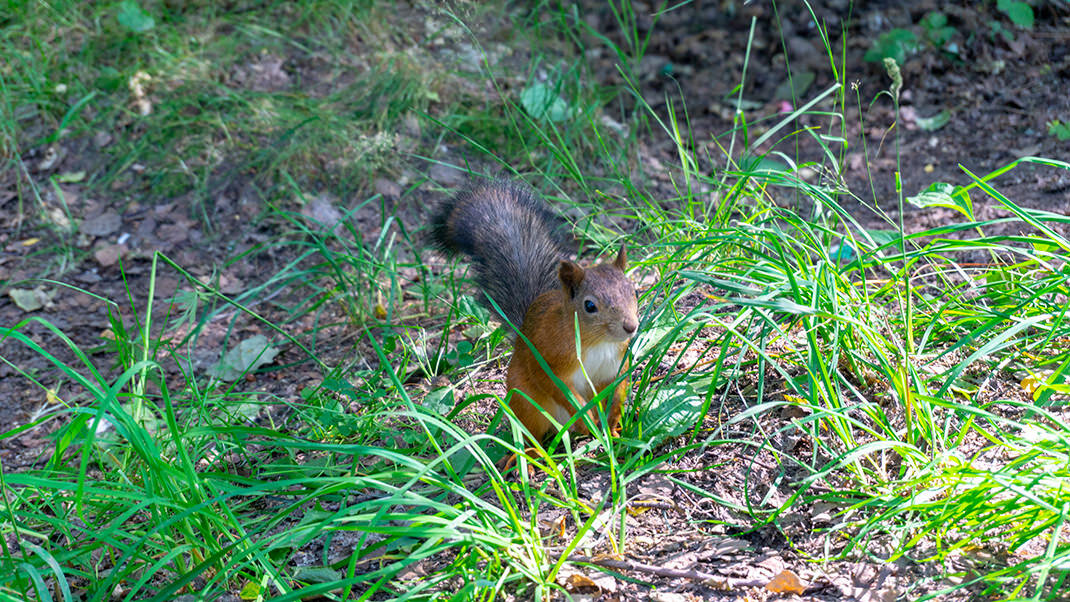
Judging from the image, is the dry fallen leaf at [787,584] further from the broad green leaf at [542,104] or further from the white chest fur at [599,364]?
the broad green leaf at [542,104]

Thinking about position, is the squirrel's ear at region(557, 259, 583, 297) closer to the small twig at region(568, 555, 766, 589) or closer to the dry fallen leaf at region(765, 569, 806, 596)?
the small twig at region(568, 555, 766, 589)

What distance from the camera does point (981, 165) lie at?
3916mm

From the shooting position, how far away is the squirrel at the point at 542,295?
2.38 metres

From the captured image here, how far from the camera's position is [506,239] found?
9.34 feet

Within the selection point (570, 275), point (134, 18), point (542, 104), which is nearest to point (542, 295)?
point (570, 275)

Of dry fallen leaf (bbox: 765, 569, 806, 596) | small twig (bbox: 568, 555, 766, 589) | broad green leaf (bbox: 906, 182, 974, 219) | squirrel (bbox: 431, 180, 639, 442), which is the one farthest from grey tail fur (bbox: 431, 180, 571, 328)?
dry fallen leaf (bbox: 765, 569, 806, 596)

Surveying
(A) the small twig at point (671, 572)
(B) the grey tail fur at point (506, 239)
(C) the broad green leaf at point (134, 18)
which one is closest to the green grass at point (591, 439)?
(A) the small twig at point (671, 572)

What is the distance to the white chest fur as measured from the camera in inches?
96.6

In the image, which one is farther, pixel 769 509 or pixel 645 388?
pixel 645 388

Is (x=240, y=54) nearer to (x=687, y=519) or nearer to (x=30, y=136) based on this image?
(x=30, y=136)

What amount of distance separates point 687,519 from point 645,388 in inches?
14.9

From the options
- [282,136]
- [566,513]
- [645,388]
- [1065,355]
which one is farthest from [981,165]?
[282,136]

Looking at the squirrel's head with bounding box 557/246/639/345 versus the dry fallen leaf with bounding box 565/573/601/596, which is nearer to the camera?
the dry fallen leaf with bounding box 565/573/601/596

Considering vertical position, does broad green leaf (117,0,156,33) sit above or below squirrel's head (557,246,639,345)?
below
